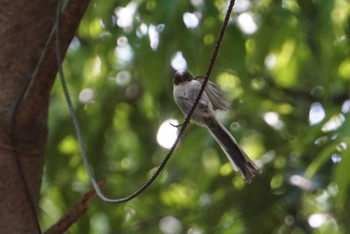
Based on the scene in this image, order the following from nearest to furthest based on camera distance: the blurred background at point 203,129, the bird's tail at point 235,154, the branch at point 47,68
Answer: the bird's tail at point 235,154 → the branch at point 47,68 → the blurred background at point 203,129

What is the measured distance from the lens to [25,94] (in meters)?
1.96

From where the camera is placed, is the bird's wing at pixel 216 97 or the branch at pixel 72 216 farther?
the branch at pixel 72 216

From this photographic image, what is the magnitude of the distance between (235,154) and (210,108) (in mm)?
89

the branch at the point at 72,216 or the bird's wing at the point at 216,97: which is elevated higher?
the bird's wing at the point at 216,97

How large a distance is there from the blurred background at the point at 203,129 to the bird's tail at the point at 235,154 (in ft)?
2.18

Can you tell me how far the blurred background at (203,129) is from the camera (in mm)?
2404

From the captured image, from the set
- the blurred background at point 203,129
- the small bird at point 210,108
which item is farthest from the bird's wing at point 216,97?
the blurred background at point 203,129

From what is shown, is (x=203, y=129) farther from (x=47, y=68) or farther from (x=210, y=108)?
(x=210, y=108)

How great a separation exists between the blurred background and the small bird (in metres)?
0.65

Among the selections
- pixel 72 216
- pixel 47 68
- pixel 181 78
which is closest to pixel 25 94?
pixel 47 68

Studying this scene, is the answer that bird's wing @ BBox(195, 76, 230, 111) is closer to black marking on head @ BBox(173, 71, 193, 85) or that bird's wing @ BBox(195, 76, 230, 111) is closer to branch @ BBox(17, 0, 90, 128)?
black marking on head @ BBox(173, 71, 193, 85)

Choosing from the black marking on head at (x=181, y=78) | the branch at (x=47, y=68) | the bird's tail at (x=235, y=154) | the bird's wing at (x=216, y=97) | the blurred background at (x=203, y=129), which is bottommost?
the blurred background at (x=203, y=129)

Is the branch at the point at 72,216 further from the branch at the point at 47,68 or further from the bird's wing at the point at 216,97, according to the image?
the bird's wing at the point at 216,97

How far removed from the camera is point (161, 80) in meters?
2.40
